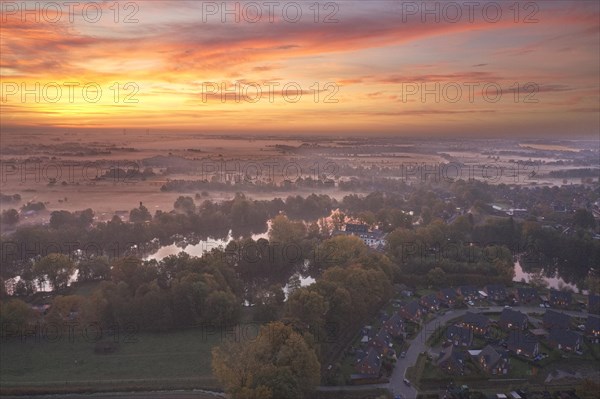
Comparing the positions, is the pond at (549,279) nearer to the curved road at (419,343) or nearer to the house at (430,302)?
the curved road at (419,343)

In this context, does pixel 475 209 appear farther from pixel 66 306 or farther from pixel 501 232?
pixel 66 306

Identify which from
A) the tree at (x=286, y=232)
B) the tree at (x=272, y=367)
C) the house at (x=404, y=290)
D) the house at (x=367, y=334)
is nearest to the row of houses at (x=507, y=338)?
the house at (x=367, y=334)

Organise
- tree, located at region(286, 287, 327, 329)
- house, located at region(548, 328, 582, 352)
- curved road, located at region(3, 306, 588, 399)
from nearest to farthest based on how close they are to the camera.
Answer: curved road, located at region(3, 306, 588, 399)
tree, located at region(286, 287, 327, 329)
house, located at region(548, 328, 582, 352)

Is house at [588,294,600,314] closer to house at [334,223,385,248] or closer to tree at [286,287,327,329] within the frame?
tree at [286,287,327,329]

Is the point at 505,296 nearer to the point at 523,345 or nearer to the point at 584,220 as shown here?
the point at 523,345

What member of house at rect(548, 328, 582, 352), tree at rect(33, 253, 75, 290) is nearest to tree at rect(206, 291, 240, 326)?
tree at rect(33, 253, 75, 290)

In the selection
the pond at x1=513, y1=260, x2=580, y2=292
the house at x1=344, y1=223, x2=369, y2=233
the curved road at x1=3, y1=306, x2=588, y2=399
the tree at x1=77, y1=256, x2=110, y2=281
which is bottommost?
the curved road at x1=3, y1=306, x2=588, y2=399

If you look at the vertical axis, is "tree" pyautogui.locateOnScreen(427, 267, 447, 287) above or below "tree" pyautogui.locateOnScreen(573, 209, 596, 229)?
below
